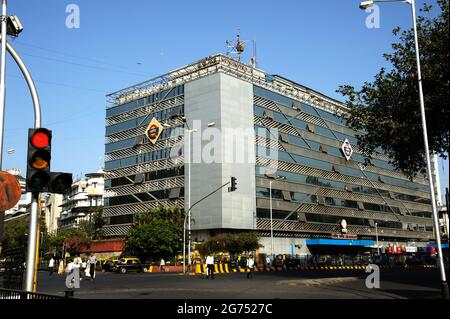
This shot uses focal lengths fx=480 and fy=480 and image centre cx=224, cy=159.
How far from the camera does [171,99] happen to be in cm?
7325

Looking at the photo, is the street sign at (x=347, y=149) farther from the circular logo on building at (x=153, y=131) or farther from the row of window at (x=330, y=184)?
the circular logo on building at (x=153, y=131)

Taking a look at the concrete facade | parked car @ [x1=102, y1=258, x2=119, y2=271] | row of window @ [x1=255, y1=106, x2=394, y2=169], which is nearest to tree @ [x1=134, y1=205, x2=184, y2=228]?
the concrete facade

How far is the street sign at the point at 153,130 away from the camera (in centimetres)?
7225

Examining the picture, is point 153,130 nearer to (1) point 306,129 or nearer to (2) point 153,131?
(2) point 153,131

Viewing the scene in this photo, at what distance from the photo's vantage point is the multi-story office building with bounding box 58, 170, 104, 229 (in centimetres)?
11238

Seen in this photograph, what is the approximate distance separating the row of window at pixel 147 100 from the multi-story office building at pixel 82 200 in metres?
35.0

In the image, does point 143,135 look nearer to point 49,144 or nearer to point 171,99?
point 171,99

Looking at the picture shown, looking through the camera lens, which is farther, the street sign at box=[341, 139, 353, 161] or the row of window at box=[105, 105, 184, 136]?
the street sign at box=[341, 139, 353, 161]

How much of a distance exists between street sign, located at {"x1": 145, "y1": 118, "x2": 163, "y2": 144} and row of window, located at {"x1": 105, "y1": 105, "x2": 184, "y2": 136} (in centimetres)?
111

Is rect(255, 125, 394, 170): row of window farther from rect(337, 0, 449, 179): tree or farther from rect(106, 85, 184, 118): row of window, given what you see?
rect(337, 0, 449, 179): tree

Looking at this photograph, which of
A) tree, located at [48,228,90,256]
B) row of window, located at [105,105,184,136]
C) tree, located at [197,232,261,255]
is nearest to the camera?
tree, located at [197,232,261,255]

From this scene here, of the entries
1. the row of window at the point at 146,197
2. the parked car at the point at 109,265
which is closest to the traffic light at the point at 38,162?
the parked car at the point at 109,265

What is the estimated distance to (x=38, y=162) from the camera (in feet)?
28.9

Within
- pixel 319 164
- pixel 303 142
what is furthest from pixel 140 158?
pixel 319 164
